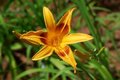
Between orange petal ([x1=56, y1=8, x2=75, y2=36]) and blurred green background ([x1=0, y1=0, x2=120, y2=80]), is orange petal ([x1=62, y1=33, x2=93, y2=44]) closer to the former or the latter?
orange petal ([x1=56, y1=8, x2=75, y2=36])

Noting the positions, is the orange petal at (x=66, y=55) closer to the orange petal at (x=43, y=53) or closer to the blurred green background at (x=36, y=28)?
the orange petal at (x=43, y=53)

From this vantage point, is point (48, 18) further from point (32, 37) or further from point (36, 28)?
point (36, 28)

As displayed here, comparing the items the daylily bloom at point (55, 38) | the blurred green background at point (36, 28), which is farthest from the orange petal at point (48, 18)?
the blurred green background at point (36, 28)

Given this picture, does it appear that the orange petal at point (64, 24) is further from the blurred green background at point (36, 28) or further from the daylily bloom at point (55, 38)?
the blurred green background at point (36, 28)

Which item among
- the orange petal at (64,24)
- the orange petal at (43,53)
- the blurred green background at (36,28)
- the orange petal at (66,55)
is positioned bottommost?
the blurred green background at (36,28)

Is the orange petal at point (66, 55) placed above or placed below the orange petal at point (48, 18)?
below

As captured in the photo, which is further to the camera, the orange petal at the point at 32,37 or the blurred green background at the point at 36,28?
the blurred green background at the point at 36,28

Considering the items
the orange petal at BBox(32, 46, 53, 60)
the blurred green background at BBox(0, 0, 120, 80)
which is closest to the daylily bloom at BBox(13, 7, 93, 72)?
the orange petal at BBox(32, 46, 53, 60)

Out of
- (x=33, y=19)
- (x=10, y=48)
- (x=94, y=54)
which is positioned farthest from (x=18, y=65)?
(x=94, y=54)
